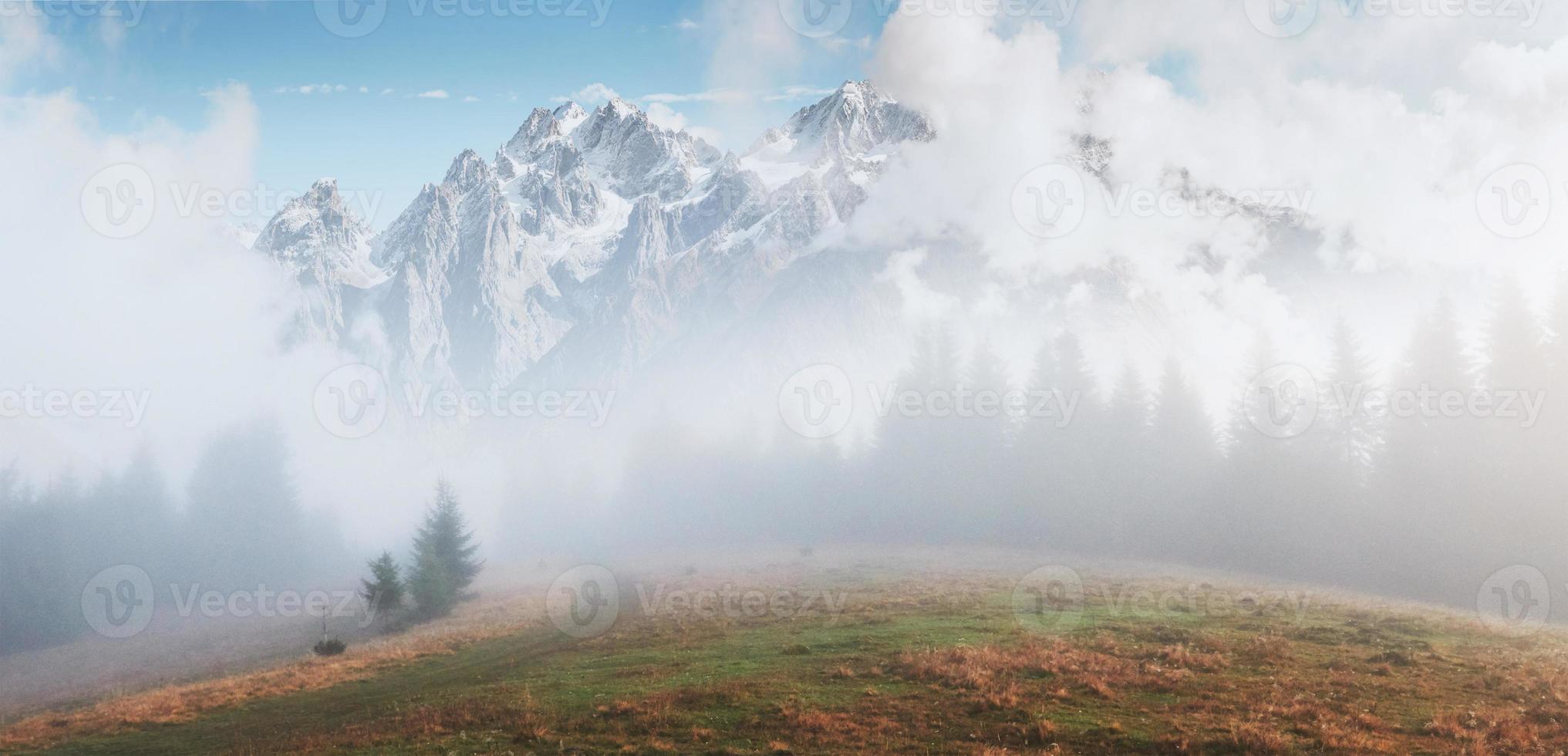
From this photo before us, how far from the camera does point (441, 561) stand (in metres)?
57.7

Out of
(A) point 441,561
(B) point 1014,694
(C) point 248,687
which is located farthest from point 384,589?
(B) point 1014,694

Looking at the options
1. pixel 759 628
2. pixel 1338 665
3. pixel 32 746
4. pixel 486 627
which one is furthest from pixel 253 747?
pixel 1338 665

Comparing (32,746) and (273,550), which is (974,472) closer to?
(32,746)

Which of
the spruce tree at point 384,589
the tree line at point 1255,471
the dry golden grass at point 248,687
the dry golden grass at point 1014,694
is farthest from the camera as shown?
the spruce tree at point 384,589

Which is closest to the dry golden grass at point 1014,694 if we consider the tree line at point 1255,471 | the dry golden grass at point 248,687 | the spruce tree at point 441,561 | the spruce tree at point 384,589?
the dry golden grass at point 248,687

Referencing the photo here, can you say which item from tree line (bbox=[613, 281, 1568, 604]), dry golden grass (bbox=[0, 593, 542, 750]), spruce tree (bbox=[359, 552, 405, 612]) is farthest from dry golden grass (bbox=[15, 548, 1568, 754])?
tree line (bbox=[613, 281, 1568, 604])

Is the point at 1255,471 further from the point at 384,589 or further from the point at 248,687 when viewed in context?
the point at 384,589

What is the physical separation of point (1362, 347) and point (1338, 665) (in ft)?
154

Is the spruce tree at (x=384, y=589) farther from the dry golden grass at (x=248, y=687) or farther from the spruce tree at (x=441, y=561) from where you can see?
the dry golden grass at (x=248, y=687)

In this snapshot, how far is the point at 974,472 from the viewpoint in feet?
266

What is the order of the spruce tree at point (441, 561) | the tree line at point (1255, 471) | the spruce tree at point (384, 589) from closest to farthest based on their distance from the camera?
the tree line at point (1255, 471) → the spruce tree at point (384, 589) → the spruce tree at point (441, 561)

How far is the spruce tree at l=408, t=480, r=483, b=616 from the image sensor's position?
5447cm

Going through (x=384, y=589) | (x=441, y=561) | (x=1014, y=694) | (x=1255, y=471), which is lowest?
(x=384, y=589)

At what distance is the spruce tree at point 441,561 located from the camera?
2144 inches
